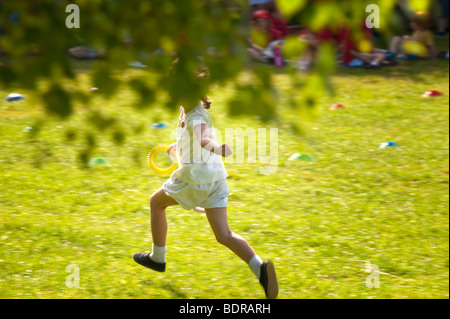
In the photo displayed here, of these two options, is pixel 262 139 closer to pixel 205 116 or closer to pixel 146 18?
pixel 205 116

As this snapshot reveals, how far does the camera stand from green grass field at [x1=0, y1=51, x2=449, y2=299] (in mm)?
4656

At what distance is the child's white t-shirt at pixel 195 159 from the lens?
13.9 ft

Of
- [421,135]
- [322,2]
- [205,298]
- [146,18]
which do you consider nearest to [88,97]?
[146,18]

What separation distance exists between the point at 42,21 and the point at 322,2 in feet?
3.64

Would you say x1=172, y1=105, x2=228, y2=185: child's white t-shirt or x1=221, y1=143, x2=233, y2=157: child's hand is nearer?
x1=221, y1=143, x2=233, y2=157: child's hand

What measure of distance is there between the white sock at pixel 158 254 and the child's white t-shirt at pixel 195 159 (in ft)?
1.91

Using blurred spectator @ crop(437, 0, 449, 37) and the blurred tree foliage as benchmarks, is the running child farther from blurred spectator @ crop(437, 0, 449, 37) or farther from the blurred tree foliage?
blurred spectator @ crop(437, 0, 449, 37)

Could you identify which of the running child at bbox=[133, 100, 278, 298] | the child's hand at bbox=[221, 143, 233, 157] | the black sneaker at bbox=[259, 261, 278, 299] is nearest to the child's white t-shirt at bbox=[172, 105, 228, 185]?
the running child at bbox=[133, 100, 278, 298]

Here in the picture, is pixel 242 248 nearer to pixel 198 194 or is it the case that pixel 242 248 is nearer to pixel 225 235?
pixel 225 235

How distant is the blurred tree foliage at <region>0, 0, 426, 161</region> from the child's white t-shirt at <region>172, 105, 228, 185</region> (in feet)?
5.32

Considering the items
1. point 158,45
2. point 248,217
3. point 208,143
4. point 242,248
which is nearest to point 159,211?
point 242,248

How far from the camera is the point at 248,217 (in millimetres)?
5984

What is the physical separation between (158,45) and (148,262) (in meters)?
2.43

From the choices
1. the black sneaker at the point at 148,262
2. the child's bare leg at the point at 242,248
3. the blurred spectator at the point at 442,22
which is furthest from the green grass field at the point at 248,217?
the blurred spectator at the point at 442,22
